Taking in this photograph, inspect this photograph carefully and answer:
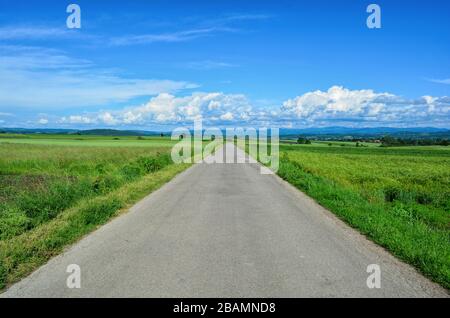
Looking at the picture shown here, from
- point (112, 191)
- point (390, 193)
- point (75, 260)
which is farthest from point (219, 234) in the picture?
point (390, 193)

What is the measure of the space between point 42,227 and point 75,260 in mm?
2641

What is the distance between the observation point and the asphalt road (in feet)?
17.6

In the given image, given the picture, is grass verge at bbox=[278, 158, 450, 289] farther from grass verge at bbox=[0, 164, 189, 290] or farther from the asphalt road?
grass verge at bbox=[0, 164, 189, 290]

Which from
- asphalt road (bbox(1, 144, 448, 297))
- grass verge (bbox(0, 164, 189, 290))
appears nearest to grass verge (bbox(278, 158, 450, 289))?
asphalt road (bbox(1, 144, 448, 297))

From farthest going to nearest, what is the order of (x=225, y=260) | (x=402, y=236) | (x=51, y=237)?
(x=402, y=236) → (x=51, y=237) → (x=225, y=260)

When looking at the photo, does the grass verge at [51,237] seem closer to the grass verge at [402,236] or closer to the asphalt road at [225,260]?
the asphalt road at [225,260]

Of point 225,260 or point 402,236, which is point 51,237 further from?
point 402,236

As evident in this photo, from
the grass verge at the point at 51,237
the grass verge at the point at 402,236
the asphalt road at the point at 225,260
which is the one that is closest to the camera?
the asphalt road at the point at 225,260

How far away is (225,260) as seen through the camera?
6656 millimetres

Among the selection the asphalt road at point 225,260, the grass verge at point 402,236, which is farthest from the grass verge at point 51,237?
the grass verge at point 402,236

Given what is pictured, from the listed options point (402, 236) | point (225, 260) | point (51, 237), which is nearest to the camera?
point (225, 260)

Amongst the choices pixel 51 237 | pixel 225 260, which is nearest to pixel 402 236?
pixel 225 260

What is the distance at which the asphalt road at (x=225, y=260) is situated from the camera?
5359mm
